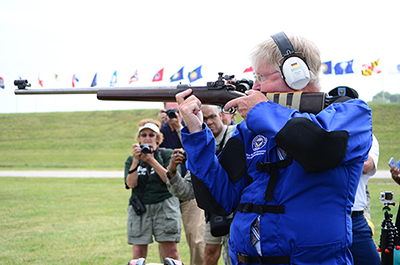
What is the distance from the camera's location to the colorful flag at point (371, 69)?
3259cm

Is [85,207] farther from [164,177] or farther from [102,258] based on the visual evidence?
[164,177]

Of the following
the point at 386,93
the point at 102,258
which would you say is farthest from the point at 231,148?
the point at 386,93

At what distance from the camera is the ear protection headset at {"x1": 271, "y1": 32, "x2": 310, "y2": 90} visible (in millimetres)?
2373

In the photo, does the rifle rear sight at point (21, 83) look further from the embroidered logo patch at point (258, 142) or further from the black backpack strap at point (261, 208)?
the black backpack strap at point (261, 208)

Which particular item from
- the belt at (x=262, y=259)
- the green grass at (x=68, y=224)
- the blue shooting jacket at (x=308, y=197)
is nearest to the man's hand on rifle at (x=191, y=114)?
the blue shooting jacket at (x=308, y=197)

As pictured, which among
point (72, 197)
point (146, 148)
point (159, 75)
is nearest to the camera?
point (146, 148)

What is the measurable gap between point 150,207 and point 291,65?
14.5ft

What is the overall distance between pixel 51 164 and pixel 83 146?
745 cm

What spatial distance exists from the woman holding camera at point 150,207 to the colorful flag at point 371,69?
2993cm

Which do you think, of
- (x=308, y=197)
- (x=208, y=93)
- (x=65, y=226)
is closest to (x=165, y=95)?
(x=208, y=93)

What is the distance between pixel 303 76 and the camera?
7.84 ft

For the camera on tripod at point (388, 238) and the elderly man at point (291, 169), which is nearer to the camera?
the elderly man at point (291, 169)

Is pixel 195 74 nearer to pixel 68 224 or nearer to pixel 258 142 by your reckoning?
pixel 68 224

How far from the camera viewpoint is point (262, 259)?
84.4 inches
